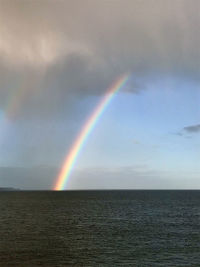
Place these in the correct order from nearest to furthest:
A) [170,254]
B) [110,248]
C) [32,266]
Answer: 1. [32,266]
2. [170,254]
3. [110,248]

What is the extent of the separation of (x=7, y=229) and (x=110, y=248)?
23.2m

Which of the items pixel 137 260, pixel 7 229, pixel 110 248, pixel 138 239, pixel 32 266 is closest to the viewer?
pixel 32 266

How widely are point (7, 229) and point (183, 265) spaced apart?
3339 centimetres

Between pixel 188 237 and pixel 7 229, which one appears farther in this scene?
pixel 7 229

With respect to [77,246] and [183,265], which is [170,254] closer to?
[183,265]

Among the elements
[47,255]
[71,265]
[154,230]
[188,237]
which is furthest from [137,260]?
[154,230]

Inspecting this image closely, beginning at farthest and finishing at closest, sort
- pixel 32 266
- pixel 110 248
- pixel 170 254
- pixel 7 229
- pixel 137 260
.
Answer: pixel 7 229, pixel 110 248, pixel 170 254, pixel 137 260, pixel 32 266

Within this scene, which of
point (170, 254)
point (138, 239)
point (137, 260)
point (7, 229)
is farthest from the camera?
point (7, 229)

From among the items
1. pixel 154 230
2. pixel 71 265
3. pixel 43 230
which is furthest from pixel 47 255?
pixel 154 230

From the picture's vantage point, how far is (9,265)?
30.6 metres

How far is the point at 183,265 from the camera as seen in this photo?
3195 cm

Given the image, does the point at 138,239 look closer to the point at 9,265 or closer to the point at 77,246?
the point at 77,246

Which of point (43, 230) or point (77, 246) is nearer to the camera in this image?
point (77, 246)

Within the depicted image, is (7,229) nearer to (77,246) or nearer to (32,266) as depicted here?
(77,246)
